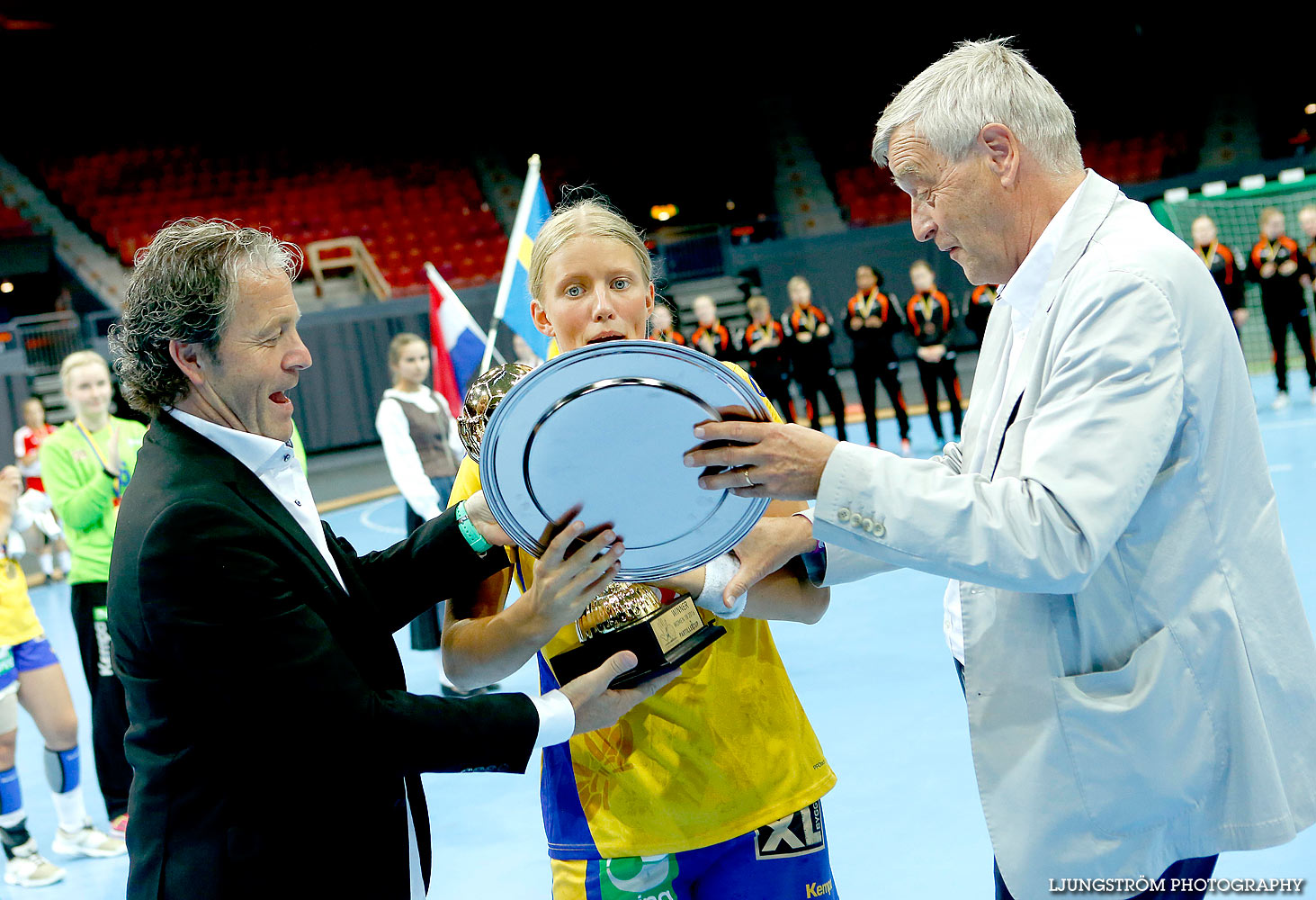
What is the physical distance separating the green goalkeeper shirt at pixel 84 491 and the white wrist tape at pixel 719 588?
3310 millimetres

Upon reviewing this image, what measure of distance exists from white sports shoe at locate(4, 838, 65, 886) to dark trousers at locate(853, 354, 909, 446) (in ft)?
28.2

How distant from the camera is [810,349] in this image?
11.7 metres

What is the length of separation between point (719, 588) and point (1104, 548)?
22.7 inches

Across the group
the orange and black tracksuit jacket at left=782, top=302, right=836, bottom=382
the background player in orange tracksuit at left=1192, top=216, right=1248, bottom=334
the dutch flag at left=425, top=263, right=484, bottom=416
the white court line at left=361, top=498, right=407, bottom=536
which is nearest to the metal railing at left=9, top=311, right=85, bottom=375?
the white court line at left=361, top=498, right=407, bottom=536

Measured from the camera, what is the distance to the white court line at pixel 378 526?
33.2 feet

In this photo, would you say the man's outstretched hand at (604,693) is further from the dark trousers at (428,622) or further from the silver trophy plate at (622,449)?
the dark trousers at (428,622)

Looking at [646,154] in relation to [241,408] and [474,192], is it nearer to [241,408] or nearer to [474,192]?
[474,192]

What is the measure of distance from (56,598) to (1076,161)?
9.90m

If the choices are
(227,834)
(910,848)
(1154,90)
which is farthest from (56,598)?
(1154,90)

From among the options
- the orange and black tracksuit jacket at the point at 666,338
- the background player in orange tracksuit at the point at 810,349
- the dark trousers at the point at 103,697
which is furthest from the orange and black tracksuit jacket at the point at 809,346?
the dark trousers at the point at 103,697

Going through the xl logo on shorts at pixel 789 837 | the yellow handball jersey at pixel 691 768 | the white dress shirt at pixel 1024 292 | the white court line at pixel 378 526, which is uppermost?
the white dress shirt at pixel 1024 292

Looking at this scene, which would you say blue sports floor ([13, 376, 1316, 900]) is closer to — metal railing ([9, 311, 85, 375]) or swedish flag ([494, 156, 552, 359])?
swedish flag ([494, 156, 552, 359])

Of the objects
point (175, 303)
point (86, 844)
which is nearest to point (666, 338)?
point (86, 844)

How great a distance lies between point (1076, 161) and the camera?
1.51 metres
